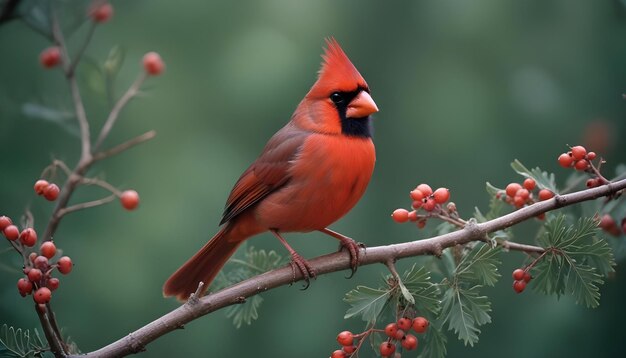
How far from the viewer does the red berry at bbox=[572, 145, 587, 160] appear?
1.94m

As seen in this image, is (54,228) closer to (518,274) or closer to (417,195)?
(417,195)

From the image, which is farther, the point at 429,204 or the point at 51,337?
the point at 429,204

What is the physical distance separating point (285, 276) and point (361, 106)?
587mm

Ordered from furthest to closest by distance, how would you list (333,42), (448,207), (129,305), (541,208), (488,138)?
(488,138) < (129,305) < (333,42) < (448,207) < (541,208)

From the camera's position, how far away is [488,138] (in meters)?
3.76

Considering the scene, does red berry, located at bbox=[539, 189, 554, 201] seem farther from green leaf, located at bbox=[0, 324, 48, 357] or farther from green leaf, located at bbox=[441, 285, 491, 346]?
green leaf, located at bbox=[0, 324, 48, 357]

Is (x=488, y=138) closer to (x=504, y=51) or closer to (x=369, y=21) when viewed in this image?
(x=504, y=51)

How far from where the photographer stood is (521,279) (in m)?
1.93

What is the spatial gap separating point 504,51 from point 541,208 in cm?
214

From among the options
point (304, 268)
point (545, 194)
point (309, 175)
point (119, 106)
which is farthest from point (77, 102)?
point (545, 194)

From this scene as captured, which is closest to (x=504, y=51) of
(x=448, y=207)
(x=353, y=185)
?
(x=353, y=185)

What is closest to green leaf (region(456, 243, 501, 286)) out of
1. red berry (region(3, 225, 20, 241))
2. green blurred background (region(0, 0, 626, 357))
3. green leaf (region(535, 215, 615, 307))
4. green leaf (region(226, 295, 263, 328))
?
green leaf (region(535, 215, 615, 307))

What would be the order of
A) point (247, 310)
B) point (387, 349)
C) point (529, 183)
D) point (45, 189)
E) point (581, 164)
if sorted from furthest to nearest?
point (247, 310)
point (529, 183)
point (581, 164)
point (387, 349)
point (45, 189)

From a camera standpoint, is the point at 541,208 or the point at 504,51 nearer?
the point at 541,208
